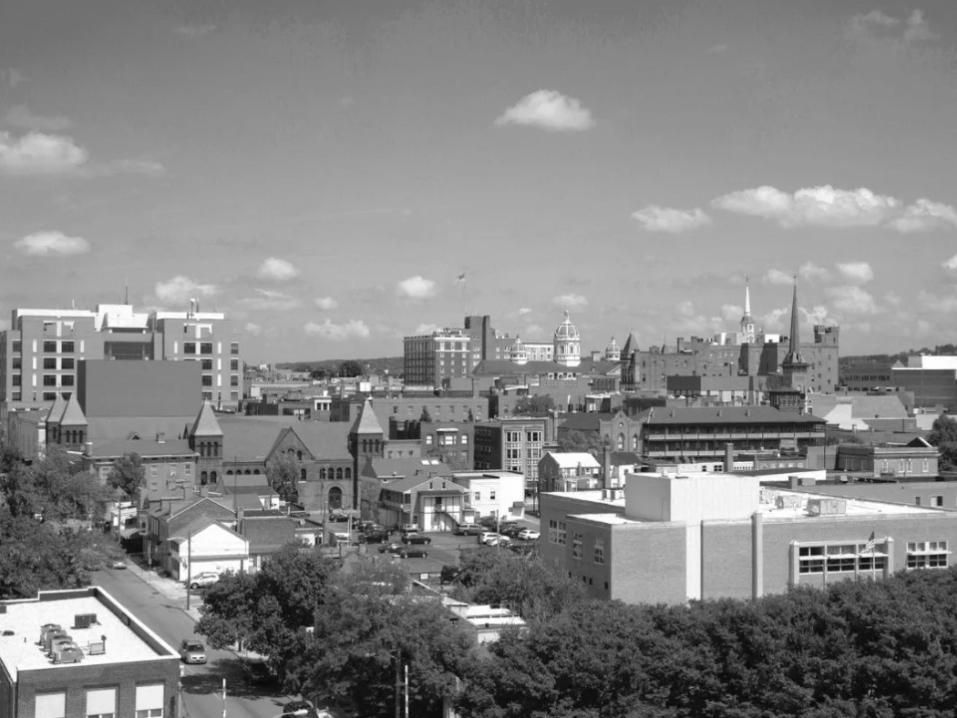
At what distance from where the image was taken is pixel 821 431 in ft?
499

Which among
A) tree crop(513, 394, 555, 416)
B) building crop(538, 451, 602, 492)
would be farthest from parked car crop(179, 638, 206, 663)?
tree crop(513, 394, 555, 416)

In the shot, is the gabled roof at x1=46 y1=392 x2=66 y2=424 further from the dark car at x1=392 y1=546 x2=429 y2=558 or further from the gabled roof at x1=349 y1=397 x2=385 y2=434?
the dark car at x1=392 y1=546 x2=429 y2=558

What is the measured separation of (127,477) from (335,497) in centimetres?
1883

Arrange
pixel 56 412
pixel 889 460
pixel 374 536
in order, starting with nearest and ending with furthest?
pixel 374 536 < pixel 889 460 < pixel 56 412

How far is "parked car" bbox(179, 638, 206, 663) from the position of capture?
197 ft

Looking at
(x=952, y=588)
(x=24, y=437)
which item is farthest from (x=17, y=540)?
(x=24, y=437)

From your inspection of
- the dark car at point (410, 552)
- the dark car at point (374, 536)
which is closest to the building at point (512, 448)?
the dark car at point (374, 536)

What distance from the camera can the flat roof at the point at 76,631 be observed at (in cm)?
4259

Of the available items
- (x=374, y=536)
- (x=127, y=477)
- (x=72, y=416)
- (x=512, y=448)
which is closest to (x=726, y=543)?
(x=374, y=536)

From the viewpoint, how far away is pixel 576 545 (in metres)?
59.2

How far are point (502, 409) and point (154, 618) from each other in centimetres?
11735

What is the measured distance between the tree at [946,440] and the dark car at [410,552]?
6401cm

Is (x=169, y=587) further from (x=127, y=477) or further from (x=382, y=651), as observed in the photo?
(x=382, y=651)

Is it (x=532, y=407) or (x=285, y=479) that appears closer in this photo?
(x=285, y=479)
